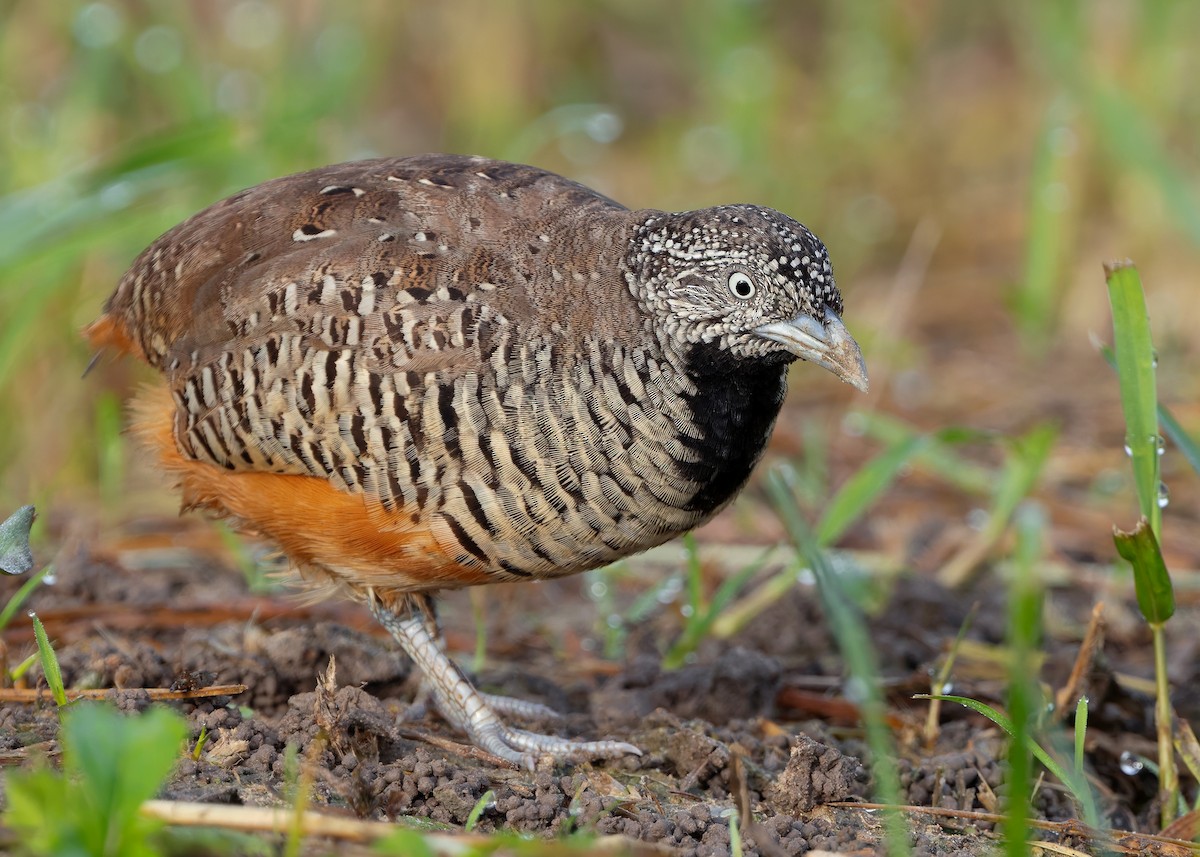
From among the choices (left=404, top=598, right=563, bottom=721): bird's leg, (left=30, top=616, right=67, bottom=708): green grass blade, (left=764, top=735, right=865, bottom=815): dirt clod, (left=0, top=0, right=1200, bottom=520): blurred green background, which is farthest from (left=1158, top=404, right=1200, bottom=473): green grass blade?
(left=30, top=616, right=67, bottom=708): green grass blade

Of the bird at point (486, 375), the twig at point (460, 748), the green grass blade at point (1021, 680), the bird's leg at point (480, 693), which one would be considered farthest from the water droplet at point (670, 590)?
the green grass blade at point (1021, 680)

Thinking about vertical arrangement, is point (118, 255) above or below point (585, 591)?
above

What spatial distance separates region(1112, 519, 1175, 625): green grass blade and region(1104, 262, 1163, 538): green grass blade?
5.6 inches

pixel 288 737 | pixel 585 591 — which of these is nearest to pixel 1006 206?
pixel 585 591

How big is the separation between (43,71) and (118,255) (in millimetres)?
2161

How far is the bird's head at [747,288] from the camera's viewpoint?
3.97 meters

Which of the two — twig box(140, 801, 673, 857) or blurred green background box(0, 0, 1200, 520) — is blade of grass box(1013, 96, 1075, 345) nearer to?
blurred green background box(0, 0, 1200, 520)

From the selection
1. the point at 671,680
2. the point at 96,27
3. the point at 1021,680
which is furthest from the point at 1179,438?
the point at 96,27

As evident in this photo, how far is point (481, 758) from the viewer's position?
4.07 meters

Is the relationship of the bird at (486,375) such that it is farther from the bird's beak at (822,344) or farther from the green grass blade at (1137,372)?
the green grass blade at (1137,372)

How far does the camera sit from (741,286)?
4.02 metres

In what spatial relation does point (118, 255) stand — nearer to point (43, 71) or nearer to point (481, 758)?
point (43, 71)

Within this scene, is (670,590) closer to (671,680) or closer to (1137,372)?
(671,680)

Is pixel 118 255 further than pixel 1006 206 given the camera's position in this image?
No
